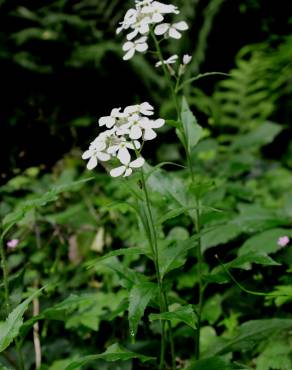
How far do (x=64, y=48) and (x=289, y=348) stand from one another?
2637 mm

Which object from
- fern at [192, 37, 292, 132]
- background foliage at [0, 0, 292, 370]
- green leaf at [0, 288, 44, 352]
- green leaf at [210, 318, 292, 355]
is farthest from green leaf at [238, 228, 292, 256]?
fern at [192, 37, 292, 132]

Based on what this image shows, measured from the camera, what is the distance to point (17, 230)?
235cm

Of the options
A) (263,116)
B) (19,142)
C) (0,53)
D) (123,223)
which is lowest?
(263,116)

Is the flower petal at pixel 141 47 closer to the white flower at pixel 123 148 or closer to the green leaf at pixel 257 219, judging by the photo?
the white flower at pixel 123 148

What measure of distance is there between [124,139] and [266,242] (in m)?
0.81

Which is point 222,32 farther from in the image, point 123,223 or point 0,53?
point 123,223

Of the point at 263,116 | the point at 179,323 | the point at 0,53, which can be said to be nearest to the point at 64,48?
the point at 0,53

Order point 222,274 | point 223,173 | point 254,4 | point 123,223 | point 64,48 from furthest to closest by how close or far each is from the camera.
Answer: point 254,4 → point 64,48 → point 223,173 → point 123,223 → point 222,274

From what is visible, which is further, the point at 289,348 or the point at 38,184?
the point at 38,184

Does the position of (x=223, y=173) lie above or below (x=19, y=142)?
below

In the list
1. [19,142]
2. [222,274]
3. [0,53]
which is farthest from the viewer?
[0,53]

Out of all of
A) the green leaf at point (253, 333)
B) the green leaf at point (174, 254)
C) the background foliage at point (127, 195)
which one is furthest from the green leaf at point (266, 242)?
the green leaf at point (174, 254)

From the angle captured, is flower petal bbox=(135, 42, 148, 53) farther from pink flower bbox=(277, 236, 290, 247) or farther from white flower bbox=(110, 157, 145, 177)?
pink flower bbox=(277, 236, 290, 247)

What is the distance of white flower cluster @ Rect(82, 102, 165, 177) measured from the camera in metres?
1.18
